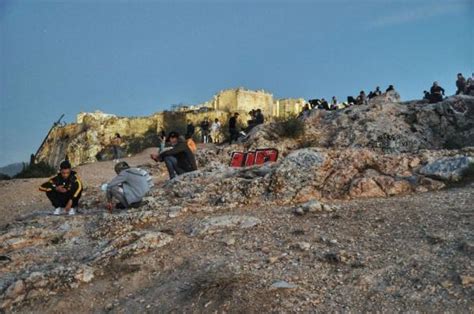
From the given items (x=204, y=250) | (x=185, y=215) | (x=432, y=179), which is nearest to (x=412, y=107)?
(x=432, y=179)

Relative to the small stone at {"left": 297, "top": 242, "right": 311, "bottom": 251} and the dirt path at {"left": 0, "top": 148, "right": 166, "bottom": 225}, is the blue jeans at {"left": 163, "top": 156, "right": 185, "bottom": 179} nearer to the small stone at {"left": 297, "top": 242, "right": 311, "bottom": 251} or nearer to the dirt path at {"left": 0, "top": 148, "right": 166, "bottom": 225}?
the dirt path at {"left": 0, "top": 148, "right": 166, "bottom": 225}

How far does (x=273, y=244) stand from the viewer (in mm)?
6336

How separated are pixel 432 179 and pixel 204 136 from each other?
20263mm

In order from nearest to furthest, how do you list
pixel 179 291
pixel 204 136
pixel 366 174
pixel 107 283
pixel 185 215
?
1. pixel 179 291
2. pixel 107 283
3. pixel 185 215
4. pixel 366 174
5. pixel 204 136

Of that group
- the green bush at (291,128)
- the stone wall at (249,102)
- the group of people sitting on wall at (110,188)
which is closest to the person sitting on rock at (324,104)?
the green bush at (291,128)

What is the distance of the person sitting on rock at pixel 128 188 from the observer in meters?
9.42

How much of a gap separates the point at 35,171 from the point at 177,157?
36.1ft

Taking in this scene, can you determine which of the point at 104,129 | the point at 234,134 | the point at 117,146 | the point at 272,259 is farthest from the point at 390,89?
the point at 104,129

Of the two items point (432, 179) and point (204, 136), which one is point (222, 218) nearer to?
point (432, 179)

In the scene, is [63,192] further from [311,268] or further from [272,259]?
[311,268]

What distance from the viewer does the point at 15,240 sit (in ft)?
25.9

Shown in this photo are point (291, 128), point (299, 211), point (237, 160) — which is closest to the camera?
point (299, 211)

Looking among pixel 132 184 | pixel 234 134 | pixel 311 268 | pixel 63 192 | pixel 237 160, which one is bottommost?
pixel 311 268

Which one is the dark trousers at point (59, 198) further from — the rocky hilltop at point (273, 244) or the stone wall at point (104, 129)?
the stone wall at point (104, 129)
